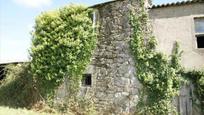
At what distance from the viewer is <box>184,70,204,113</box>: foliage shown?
44.5 feet

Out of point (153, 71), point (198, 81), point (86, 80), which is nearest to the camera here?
point (198, 81)

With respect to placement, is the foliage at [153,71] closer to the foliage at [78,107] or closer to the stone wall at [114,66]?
the stone wall at [114,66]

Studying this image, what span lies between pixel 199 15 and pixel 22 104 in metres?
10.5

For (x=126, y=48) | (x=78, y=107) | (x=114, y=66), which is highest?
(x=126, y=48)

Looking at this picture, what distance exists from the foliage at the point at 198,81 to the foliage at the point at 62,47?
5142mm

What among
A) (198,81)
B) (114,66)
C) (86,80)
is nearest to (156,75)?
(198,81)

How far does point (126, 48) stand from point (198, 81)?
3776 millimetres

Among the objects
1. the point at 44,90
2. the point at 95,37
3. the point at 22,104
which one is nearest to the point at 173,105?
the point at 95,37

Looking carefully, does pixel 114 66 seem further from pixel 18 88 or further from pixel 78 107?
pixel 18 88

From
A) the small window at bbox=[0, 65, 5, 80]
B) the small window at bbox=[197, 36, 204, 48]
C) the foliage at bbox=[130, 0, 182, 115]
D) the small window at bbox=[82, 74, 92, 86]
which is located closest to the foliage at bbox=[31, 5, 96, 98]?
the small window at bbox=[82, 74, 92, 86]

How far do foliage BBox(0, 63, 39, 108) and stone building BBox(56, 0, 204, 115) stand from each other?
3.44 metres

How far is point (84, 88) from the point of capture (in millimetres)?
16203

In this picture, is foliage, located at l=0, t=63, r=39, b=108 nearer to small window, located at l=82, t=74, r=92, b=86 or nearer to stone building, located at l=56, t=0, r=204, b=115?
small window, located at l=82, t=74, r=92, b=86

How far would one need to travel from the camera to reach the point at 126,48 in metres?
15.6
